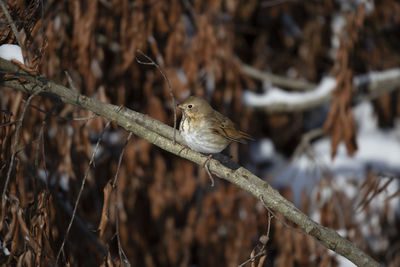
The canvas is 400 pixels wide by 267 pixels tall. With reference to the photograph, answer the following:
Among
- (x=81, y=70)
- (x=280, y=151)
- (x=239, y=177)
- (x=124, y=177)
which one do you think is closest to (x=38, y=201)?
(x=239, y=177)

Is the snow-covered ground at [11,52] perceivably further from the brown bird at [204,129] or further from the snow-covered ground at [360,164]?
the snow-covered ground at [360,164]

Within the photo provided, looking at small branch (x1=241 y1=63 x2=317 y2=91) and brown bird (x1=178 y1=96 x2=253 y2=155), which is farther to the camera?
small branch (x1=241 y1=63 x2=317 y2=91)

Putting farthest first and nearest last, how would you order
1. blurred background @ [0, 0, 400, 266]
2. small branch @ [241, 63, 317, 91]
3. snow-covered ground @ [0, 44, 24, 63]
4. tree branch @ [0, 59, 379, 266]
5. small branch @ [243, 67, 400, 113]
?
small branch @ [241, 63, 317, 91] → small branch @ [243, 67, 400, 113] → blurred background @ [0, 0, 400, 266] → snow-covered ground @ [0, 44, 24, 63] → tree branch @ [0, 59, 379, 266]

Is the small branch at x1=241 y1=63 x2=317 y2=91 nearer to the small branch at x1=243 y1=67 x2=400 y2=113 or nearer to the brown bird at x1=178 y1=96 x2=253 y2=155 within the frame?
the small branch at x1=243 y1=67 x2=400 y2=113

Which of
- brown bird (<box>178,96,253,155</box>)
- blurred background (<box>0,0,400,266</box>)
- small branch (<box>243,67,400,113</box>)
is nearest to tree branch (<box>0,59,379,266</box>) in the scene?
blurred background (<box>0,0,400,266</box>)

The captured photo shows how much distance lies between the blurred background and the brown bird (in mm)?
586

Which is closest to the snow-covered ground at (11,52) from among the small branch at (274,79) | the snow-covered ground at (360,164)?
the small branch at (274,79)

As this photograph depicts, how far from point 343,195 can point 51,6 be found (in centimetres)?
301

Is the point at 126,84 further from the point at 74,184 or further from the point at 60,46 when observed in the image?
the point at 74,184

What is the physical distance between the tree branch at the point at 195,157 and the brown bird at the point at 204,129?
28cm

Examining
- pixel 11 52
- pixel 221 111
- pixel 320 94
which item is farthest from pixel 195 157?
pixel 320 94

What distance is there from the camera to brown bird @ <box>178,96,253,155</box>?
306cm

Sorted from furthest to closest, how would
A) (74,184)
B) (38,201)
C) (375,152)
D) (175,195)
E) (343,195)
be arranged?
(375,152) < (175,195) < (343,195) < (74,184) < (38,201)

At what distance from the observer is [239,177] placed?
267cm
